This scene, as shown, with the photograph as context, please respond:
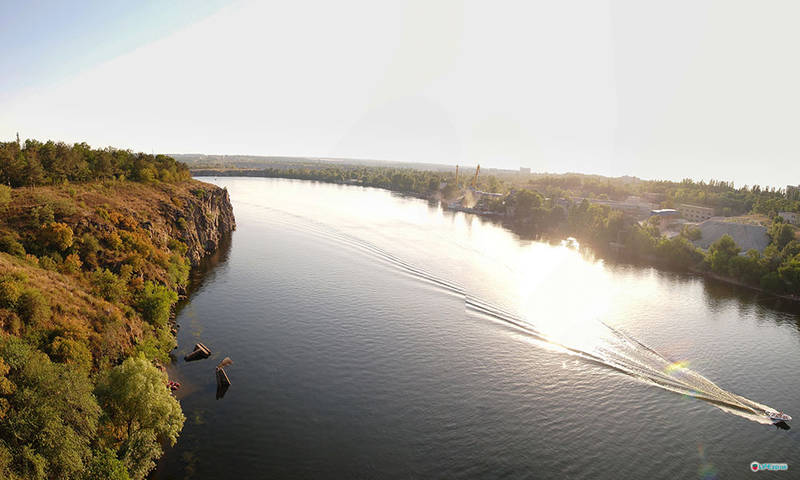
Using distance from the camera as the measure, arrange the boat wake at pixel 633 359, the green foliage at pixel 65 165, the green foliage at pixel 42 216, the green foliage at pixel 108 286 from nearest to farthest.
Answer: the green foliage at pixel 108 286 → the boat wake at pixel 633 359 → the green foliage at pixel 42 216 → the green foliage at pixel 65 165

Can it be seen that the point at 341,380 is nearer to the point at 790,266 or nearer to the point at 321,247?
the point at 321,247

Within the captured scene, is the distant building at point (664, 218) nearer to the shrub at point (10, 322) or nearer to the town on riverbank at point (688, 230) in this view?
the town on riverbank at point (688, 230)

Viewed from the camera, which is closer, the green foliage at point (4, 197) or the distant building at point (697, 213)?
the green foliage at point (4, 197)

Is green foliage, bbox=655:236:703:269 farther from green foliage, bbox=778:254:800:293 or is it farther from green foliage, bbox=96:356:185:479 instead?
green foliage, bbox=96:356:185:479

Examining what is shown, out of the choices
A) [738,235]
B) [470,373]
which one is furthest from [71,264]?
[738,235]

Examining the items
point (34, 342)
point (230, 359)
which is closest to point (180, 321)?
point (230, 359)

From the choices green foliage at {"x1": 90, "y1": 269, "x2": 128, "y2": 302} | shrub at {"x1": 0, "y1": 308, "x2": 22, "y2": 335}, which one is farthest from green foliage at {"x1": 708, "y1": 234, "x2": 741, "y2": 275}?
shrub at {"x1": 0, "y1": 308, "x2": 22, "y2": 335}

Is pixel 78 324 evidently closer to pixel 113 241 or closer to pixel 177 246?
pixel 113 241

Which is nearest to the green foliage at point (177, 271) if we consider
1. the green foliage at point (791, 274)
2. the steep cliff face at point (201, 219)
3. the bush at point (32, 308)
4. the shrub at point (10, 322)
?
the steep cliff face at point (201, 219)
